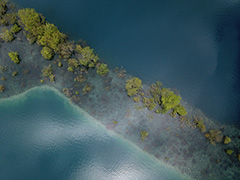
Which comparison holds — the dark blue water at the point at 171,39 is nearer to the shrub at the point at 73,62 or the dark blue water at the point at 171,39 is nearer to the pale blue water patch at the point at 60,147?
the shrub at the point at 73,62

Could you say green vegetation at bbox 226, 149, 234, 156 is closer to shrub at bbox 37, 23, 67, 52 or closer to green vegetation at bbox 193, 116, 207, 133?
green vegetation at bbox 193, 116, 207, 133

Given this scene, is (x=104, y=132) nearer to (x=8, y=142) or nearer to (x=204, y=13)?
(x=8, y=142)

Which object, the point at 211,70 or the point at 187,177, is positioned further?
the point at 211,70

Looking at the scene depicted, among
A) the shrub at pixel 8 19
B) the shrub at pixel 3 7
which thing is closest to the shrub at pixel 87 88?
the shrub at pixel 8 19

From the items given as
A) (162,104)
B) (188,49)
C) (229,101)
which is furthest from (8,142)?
(229,101)

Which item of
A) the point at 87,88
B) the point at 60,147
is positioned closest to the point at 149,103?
the point at 87,88

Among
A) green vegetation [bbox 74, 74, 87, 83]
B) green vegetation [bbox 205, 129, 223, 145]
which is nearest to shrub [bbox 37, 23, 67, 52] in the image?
green vegetation [bbox 74, 74, 87, 83]
